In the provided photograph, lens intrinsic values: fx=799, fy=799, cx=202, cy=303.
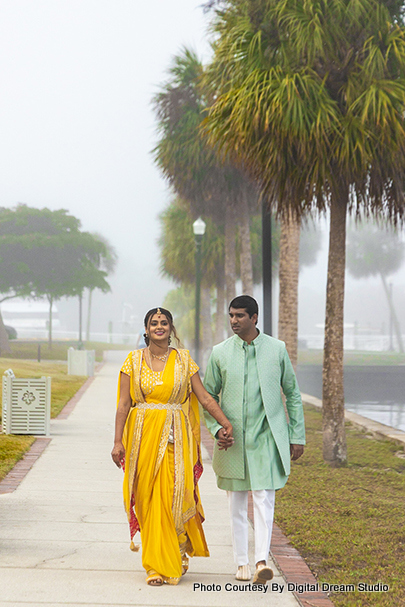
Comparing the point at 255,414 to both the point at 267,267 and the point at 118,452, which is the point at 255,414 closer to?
the point at 118,452

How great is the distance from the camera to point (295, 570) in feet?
16.9

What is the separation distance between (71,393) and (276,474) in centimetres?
1552

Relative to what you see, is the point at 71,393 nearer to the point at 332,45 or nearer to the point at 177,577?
the point at 332,45

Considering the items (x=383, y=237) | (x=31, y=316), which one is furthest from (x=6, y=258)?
(x=31, y=316)

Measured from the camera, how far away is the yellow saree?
4613 millimetres

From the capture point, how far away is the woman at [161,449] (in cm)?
461

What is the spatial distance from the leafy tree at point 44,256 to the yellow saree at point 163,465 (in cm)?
4179

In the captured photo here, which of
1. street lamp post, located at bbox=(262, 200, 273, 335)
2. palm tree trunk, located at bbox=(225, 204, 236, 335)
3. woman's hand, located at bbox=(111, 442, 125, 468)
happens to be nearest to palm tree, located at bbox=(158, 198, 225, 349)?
palm tree trunk, located at bbox=(225, 204, 236, 335)

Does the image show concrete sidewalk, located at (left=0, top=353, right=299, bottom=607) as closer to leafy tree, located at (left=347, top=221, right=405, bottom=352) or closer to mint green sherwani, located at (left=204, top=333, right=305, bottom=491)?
mint green sherwani, located at (left=204, top=333, right=305, bottom=491)

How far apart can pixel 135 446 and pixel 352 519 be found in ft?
9.40

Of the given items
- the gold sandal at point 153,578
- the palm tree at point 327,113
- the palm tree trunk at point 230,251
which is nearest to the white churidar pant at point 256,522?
the gold sandal at point 153,578

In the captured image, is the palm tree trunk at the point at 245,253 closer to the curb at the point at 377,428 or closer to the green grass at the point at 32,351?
the curb at the point at 377,428

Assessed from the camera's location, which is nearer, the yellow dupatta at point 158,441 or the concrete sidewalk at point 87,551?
the concrete sidewalk at point 87,551

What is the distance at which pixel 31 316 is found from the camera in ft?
345
